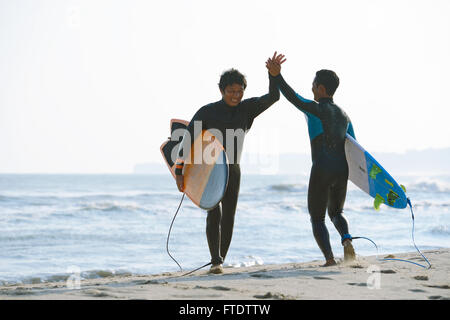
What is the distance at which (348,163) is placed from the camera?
5.39 m

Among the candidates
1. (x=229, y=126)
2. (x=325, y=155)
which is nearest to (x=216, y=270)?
(x=229, y=126)

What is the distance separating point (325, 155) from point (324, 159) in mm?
37

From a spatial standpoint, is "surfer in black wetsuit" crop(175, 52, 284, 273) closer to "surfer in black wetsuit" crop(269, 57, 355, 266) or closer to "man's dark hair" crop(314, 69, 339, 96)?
"surfer in black wetsuit" crop(269, 57, 355, 266)

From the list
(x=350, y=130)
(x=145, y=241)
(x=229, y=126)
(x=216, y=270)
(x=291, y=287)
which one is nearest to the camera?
(x=291, y=287)

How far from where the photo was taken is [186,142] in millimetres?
5059

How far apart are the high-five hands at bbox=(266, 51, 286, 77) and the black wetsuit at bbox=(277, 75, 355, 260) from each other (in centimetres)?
21

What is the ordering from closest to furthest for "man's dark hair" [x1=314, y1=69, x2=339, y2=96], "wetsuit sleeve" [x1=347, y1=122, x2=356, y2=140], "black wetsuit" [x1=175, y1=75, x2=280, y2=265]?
"black wetsuit" [x1=175, y1=75, x2=280, y2=265]
"man's dark hair" [x1=314, y1=69, x2=339, y2=96]
"wetsuit sleeve" [x1=347, y1=122, x2=356, y2=140]

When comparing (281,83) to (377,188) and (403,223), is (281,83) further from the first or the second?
(403,223)

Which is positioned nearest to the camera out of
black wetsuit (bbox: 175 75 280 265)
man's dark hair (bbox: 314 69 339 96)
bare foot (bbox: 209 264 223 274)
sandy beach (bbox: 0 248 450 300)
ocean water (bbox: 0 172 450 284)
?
sandy beach (bbox: 0 248 450 300)

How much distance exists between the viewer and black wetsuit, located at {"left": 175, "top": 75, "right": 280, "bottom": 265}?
4.97 meters

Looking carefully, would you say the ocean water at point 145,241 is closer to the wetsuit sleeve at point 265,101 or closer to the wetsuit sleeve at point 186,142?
the wetsuit sleeve at point 186,142

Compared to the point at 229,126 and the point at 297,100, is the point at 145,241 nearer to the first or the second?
the point at 229,126

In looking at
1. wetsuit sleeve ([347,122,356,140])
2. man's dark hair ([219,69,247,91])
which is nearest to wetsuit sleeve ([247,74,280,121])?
man's dark hair ([219,69,247,91])
